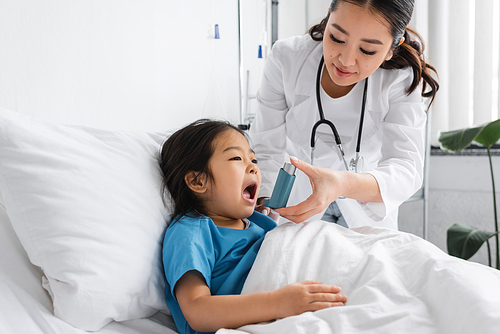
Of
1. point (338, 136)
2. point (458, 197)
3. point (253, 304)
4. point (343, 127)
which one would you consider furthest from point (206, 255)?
point (458, 197)

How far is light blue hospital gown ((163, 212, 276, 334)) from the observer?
81 centimetres

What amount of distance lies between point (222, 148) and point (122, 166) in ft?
0.91

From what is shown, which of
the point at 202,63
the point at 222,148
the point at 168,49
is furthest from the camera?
the point at 202,63

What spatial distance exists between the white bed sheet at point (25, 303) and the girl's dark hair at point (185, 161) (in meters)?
0.30

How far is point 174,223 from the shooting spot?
0.95 meters

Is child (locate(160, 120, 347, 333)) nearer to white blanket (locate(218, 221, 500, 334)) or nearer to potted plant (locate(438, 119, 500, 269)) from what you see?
white blanket (locate(218, 221, 500, 334))

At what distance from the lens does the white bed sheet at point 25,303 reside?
26.6 inches

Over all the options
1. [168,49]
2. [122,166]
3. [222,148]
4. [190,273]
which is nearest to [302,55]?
[222,148]

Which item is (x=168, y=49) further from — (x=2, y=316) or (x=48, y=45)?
(x=2, y=316)

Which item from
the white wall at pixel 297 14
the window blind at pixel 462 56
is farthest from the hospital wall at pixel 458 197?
the white wall at pixel 297 14

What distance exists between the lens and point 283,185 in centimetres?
100

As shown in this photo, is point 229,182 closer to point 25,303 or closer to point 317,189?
point 317,189

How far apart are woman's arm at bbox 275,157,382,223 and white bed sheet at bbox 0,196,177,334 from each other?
1.35 ft

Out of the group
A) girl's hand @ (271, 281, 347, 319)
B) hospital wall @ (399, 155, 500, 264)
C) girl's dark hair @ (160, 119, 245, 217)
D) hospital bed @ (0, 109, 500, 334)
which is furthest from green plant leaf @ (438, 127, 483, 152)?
girl's hand @ (271, 281, 347, 319)
